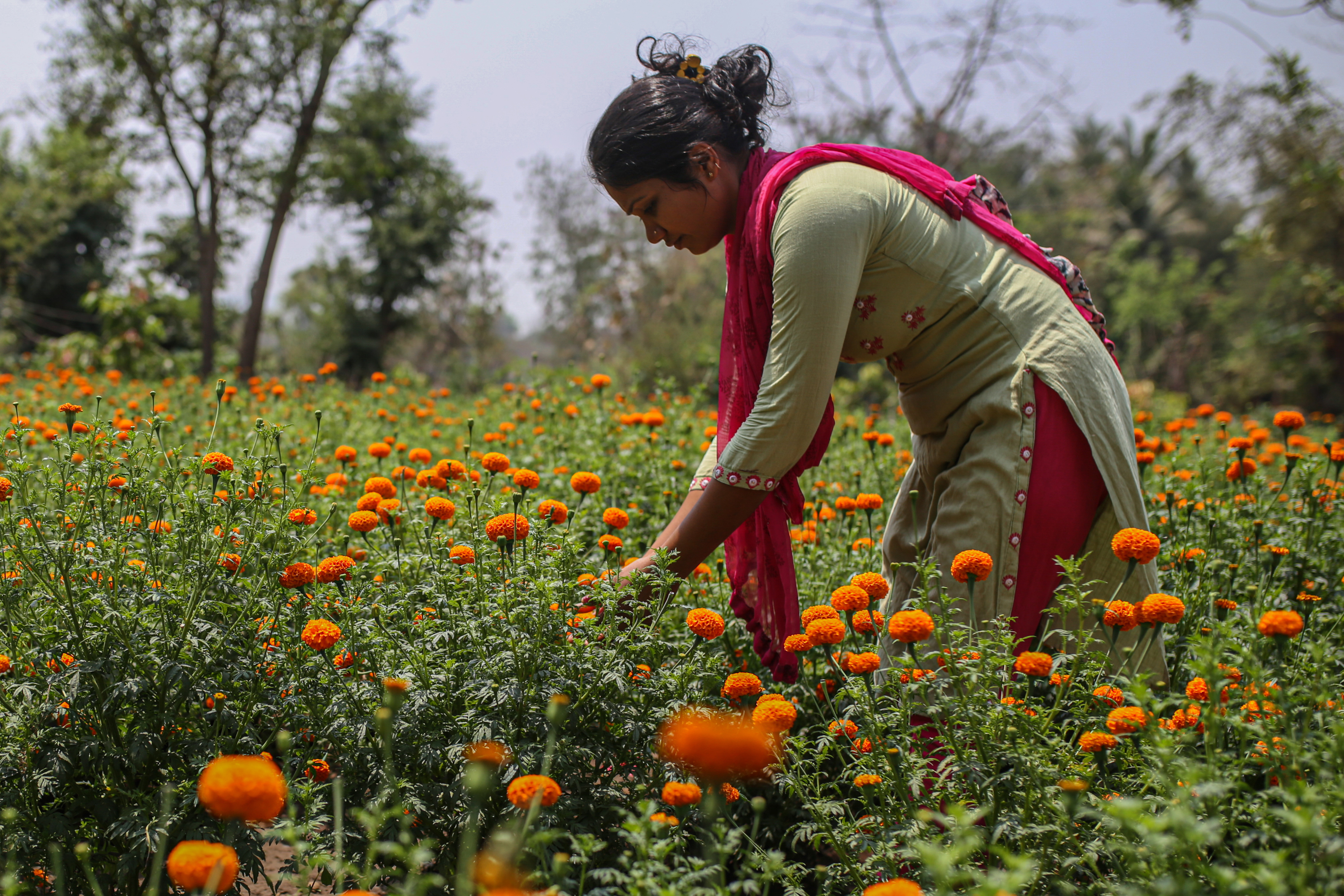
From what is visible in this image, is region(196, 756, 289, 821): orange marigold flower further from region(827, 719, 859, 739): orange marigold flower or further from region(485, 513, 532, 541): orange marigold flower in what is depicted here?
region(827, 719, 859, 739): orange marigold flower

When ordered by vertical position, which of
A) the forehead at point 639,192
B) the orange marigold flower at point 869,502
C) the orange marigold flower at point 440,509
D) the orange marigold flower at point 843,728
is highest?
the forehead at point 639,192

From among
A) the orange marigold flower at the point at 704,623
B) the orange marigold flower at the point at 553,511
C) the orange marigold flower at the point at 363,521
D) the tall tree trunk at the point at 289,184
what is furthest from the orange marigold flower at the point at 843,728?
the tall tree trunk at the point at 289,184

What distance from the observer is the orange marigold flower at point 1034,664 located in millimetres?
1341

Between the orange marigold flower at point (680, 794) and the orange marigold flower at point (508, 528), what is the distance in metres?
0.62

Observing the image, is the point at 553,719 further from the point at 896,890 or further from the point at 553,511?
the point at 553,511

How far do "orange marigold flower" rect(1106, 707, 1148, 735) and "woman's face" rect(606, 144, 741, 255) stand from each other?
1.11 metres

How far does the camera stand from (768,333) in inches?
72.6

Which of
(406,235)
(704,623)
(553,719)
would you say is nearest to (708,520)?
(704,623)

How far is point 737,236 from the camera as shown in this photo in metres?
1.78

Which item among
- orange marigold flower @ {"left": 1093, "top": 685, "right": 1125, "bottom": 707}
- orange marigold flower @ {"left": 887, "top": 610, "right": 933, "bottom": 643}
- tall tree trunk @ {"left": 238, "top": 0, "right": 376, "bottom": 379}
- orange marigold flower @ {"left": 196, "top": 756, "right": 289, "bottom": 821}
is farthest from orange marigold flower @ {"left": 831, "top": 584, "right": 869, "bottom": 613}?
tall tree trunk @ {"left": 238, "top": 0, "right": 376, "bottom": 379}

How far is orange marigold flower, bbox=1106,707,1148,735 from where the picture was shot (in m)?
1.14

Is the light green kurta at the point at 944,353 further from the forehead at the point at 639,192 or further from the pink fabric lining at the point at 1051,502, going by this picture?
the forehead at the point at 639,192

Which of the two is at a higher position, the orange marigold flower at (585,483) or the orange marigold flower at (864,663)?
the orange marigold flower at (585,483)

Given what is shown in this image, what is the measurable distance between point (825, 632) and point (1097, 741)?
0.43 metres
